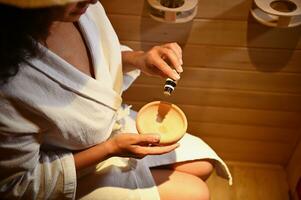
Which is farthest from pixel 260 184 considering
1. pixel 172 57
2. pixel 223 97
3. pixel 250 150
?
pixel 172 57

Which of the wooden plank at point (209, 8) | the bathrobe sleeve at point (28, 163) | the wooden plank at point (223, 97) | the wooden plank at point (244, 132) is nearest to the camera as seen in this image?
the bathrobe sleeve at point (28, 163)

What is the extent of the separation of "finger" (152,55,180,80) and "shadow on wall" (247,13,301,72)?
12.6 inches

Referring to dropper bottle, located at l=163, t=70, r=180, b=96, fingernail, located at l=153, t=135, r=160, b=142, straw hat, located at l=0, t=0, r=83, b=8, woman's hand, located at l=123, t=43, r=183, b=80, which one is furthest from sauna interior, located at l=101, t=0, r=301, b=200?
straw hat, located at l=0, t=0, r=83, b=8

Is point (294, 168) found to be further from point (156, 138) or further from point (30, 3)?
point (30, 3)

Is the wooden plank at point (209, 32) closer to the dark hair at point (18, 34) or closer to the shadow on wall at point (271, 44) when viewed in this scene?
the shadow on wall at point (271, 44)

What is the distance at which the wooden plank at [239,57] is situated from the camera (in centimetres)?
124

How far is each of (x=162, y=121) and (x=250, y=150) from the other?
71cm

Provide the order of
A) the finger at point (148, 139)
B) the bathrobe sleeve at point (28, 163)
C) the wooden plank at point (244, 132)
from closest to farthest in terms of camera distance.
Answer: the bathrobe sleeve at point (28, 163), the finger at point (148, 139), the wooden plank at point (244, 132)

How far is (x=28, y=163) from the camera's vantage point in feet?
2.71

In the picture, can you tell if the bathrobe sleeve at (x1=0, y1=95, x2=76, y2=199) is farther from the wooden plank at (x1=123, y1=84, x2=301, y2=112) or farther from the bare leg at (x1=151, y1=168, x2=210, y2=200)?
the wooden plank at (x1=123, y1=84, x2=301, y2=112)

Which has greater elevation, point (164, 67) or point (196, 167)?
point (164, 67)

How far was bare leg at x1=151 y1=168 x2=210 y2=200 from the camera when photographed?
1056mm

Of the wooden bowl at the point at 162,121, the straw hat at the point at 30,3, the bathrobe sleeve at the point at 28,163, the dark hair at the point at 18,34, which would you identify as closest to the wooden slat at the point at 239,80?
the wooden bowl at the point at 162,121

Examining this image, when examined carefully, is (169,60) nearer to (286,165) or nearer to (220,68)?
(220,68)
